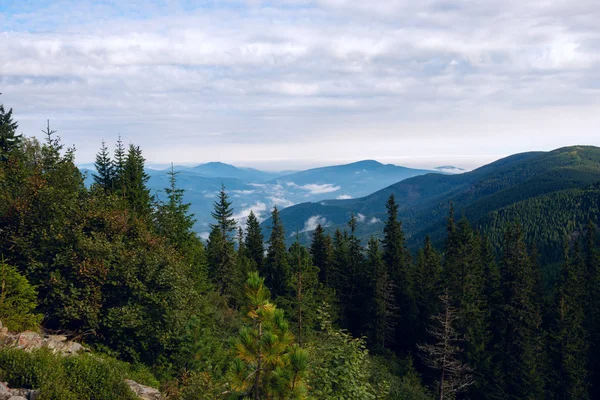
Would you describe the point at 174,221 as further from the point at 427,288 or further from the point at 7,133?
the point at 427,288

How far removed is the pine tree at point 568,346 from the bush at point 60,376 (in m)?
46.4

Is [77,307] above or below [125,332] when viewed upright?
above

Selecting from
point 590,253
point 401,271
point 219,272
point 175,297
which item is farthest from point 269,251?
point 590,253

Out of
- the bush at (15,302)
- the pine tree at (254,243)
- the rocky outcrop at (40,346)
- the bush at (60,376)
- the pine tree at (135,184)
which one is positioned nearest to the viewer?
the rocky outcrop at (40,346)

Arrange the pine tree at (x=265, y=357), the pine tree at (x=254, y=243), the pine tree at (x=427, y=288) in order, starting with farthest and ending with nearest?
1. the pine tree at (x=254, y=243)
2. the pine tree at (x=427, y=288)
3. the pine tree at (x=265, y=357)

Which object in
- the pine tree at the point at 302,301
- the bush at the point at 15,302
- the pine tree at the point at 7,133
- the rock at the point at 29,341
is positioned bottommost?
the pine tree at the point at 302,301

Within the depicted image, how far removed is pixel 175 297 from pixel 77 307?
4.41 metres

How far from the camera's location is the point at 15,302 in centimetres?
1592

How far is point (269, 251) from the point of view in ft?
166

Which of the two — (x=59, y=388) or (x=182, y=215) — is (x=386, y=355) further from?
(x=59, y=388)

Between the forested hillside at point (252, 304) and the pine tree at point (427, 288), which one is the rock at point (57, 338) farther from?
the pine tree at point (427, 288)

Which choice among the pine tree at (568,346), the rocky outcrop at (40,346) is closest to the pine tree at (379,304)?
the pine tree at (568,346)

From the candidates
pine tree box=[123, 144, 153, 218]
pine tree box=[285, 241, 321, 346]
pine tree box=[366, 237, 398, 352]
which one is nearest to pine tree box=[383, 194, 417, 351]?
pine tree box=[366, 237, 398, 352]

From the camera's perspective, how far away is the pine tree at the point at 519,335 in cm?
3925
